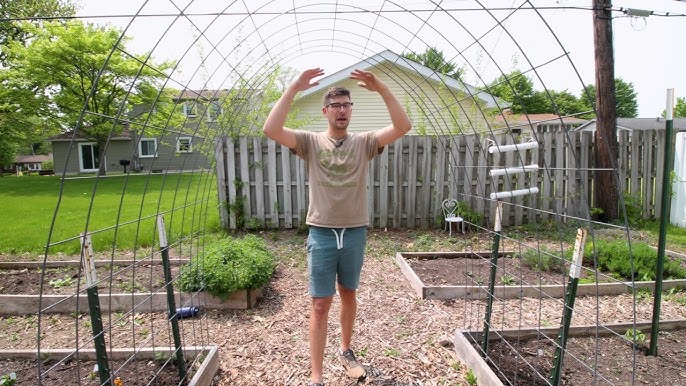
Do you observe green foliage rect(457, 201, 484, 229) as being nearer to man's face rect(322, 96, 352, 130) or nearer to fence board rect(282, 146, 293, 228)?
fence board rect(282, 146, 293, 228)

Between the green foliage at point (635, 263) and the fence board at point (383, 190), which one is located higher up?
the fence board at point (383, 190)

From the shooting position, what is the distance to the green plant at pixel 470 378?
8.58 ft

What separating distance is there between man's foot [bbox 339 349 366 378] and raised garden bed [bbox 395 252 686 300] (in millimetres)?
1280

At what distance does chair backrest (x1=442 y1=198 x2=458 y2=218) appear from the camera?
691cm

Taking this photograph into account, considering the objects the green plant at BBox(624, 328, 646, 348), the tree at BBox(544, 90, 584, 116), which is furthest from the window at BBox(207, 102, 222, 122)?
the tree at BBox(544, 90, 584, 116)

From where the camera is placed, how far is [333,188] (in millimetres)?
2416

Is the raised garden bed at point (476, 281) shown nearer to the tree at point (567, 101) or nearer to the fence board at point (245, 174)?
the fence board at point (245, 174)

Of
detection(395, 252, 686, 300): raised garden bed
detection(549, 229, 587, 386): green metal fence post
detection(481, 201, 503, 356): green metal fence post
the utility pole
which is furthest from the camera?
the utility pole

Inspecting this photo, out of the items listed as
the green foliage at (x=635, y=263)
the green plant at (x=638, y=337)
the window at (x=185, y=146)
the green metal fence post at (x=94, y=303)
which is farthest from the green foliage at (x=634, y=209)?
the green metal fence post at (x=94, y=303)

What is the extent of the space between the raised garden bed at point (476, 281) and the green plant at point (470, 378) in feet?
3.01

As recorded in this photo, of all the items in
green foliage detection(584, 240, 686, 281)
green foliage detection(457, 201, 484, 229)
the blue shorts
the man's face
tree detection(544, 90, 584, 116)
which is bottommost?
green foliage detection(584, 240, 686, 281)

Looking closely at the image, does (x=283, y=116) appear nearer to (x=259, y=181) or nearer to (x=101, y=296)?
(x=101, y=296)

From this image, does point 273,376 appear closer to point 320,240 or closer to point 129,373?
point 129,373

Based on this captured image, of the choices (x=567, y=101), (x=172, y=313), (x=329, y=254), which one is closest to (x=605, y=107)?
(x=329, y=254)
